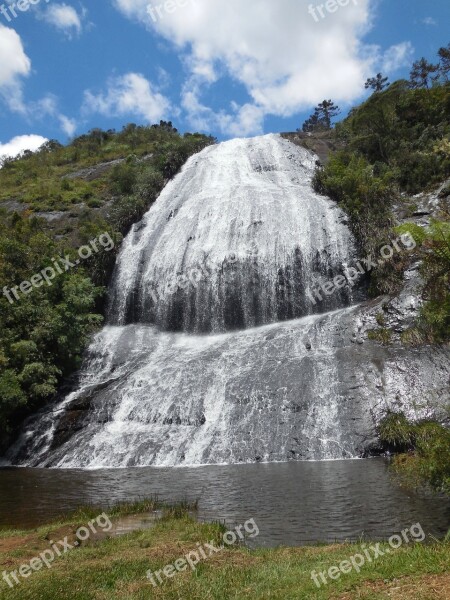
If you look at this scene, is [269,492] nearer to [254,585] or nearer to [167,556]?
[167,556]

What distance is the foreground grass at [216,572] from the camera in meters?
5.98

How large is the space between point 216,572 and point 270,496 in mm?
5218

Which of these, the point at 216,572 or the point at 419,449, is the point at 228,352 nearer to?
the point at 419,449

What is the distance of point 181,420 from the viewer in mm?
20844

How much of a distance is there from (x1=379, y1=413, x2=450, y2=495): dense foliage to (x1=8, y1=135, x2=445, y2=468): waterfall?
3.25ft

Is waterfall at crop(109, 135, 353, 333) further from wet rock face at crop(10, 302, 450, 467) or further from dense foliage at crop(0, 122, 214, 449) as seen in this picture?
wet rock face at crop(10, 302, 450, 467)

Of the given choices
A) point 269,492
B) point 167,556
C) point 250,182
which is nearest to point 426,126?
point 250,182

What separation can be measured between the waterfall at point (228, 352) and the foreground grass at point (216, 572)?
9.53 meters

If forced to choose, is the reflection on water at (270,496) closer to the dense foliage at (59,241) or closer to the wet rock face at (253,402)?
the wet rock face at (253,402)

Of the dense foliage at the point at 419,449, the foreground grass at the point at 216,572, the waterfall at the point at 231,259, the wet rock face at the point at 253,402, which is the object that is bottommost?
the foreground grass at the point at 216,572

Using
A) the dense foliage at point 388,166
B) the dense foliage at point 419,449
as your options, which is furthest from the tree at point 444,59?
the dense foliage at point 419,449

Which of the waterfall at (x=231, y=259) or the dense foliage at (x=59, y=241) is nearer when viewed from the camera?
the dense foliage at (x=59, y=241)

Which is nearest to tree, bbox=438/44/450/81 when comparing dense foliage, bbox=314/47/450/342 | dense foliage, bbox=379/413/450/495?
dense foliage, bbox=314/47/450/342

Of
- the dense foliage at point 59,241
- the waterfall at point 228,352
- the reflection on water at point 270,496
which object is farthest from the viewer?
the dense foliage at point 59,241
